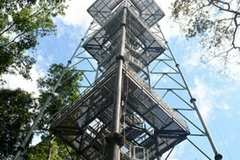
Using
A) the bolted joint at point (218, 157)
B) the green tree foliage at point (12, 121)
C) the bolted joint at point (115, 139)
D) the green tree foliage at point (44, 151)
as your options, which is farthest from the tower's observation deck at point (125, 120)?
the green tree foliage at point (12, 121)

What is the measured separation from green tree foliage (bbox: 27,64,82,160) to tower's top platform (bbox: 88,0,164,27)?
183 inches

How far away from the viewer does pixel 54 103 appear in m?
19.9

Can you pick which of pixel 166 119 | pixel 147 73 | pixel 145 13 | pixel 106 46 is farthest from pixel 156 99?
pixel 145 13

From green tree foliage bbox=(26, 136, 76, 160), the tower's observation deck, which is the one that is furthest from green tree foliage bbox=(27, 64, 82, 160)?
the tower's observation deck

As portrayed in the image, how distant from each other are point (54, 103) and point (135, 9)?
9.22 m

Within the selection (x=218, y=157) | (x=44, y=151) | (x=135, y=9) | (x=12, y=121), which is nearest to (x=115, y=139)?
(x=218, y=157)

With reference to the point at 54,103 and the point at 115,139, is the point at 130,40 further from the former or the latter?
the point at 115,139

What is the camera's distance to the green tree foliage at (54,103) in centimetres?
1900

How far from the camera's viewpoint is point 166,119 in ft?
45.6

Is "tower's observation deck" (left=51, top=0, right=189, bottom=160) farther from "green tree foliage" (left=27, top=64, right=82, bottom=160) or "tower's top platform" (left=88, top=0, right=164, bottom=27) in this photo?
"tower's top platform" (left=88, top=0, right=164, bottom=27)

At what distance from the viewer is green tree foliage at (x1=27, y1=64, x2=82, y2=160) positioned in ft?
62.3

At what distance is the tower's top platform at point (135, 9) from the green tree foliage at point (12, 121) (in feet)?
27.1

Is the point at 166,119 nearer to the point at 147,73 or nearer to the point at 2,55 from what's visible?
the point at 147,73

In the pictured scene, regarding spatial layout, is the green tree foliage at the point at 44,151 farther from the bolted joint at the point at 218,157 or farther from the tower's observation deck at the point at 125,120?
the bolted joint at the point at 218,157
